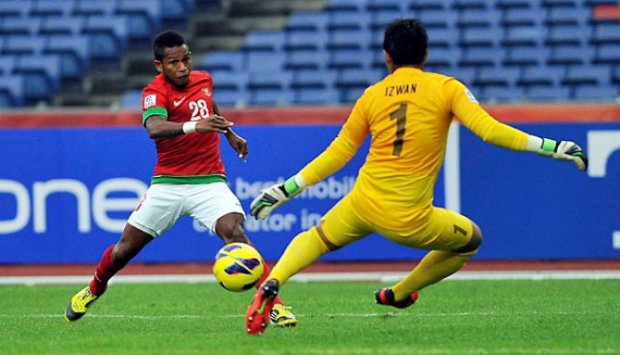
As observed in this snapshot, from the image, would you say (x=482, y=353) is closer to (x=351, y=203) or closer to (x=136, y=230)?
(x=351, y=203)

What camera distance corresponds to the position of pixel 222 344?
8648mm

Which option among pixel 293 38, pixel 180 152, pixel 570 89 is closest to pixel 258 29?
pixel 293 38

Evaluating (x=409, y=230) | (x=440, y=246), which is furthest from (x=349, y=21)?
(x=409, y=230)

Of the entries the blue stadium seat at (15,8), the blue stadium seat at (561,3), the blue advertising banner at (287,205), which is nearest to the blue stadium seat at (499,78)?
the blue stadium seat at (561,3)

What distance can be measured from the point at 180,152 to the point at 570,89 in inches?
395

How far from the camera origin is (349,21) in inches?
832

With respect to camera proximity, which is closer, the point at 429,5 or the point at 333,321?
the point at 333,321

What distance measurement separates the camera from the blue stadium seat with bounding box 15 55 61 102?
2041 cm

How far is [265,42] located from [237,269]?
1244cm

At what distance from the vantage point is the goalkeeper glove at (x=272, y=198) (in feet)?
28.2

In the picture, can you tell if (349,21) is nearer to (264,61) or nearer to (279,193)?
(264,61)

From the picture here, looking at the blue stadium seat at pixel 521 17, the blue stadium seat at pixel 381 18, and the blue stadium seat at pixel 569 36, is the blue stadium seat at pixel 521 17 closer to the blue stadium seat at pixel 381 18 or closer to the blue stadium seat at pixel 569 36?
the blue stadium seat at pixel 569 36

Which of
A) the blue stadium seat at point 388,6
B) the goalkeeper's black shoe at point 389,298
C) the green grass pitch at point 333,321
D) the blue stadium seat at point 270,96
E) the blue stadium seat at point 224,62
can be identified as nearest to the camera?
the green grass pitch at point 333,321

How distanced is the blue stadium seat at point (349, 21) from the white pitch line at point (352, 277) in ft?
21.6
